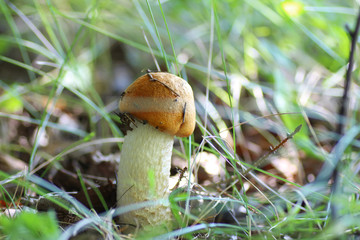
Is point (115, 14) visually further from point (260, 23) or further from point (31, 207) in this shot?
point (31, 207)

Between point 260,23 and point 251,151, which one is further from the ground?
point 260,23

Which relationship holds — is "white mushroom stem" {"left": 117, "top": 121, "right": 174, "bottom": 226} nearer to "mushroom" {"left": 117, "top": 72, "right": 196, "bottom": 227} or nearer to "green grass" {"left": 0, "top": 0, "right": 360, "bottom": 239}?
"mushroom" {"left": 117, "top": 72, "right": 196, "bottom": 227}

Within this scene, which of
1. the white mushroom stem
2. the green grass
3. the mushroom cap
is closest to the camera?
the mushroom cap

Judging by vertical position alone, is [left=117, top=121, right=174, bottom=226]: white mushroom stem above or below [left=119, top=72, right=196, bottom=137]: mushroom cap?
below

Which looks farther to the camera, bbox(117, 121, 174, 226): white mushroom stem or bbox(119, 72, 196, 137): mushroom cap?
bbox(117, 121, 174, 226): white mushroom stem

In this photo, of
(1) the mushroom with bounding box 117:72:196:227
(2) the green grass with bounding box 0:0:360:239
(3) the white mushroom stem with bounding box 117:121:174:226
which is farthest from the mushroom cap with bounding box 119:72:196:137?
(2) the green grass with bounding box 0:0:360:239

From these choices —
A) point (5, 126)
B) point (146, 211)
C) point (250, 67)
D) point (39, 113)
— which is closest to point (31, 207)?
point (146, 211)

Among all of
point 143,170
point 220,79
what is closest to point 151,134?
point 143,170
